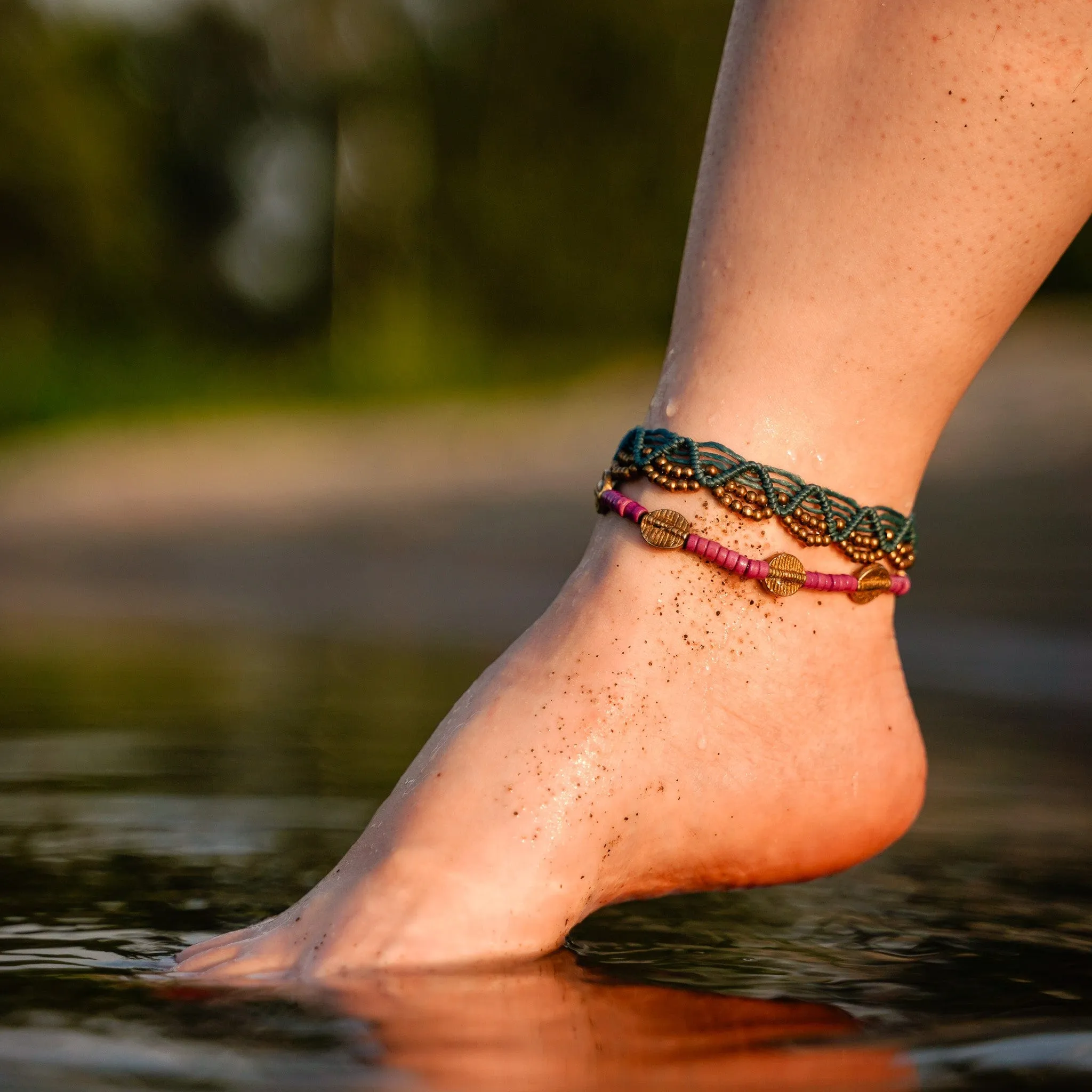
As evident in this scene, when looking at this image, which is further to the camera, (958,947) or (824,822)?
(824,822)

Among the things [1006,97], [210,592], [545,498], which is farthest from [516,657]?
[545,498]

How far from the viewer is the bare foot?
1065mm

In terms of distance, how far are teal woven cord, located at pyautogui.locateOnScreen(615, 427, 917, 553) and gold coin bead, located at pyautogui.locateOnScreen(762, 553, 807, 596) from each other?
30 millimetres

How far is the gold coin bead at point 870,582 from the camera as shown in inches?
45.3

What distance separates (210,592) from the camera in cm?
418

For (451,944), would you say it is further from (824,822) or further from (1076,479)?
(1076,479)

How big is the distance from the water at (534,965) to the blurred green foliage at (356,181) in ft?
30.5

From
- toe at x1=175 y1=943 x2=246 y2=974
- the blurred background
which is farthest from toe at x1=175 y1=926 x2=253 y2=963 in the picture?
the blurred background

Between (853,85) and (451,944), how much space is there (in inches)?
24.2

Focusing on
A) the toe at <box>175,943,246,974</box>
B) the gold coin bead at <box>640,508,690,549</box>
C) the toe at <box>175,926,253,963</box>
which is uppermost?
the gold coin bead at <box>640,508,690,549</box>

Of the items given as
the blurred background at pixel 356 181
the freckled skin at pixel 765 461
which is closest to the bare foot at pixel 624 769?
the freckled skin at pixel 765 461

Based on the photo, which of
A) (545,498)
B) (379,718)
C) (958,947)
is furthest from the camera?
(545,498)

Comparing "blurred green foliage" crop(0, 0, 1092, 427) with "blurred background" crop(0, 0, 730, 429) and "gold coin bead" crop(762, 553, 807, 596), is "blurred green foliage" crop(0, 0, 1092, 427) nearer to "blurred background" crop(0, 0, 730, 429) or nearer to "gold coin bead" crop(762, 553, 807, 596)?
"blurred background" crop(0, 0, 730, 429)

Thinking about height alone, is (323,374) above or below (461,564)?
above
